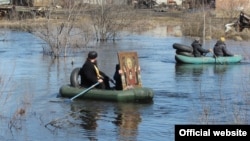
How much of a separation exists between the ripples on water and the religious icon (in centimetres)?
72

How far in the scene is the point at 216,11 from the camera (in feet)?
246

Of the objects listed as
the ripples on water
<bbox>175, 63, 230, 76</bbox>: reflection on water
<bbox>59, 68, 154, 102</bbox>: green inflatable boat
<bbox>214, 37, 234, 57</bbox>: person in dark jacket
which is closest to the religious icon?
Result: <bbox>59, 68, 154, 102</bbox>: green inflatable boat

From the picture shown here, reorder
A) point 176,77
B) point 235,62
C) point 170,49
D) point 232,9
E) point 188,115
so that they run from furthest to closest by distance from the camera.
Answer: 1. point 232,9
2. point 170,49
3. point 235,62
4. point 176,77
5. point 188,115

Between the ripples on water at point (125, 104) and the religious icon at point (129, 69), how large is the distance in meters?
0.72

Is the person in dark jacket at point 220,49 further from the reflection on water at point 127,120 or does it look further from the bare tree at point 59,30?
the reflection on water at point 127,120

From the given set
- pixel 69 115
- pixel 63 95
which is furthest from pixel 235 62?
pixel 69 115

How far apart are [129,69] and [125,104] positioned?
1065 millimetres

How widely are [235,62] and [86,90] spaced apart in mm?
12943

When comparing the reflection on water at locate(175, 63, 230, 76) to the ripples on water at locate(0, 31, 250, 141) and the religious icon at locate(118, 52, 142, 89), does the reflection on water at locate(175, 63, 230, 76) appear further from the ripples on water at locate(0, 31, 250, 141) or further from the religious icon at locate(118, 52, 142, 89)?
the religious icon at locate(118, 52, 142, 89)

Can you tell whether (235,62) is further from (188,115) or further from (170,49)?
(188,115)

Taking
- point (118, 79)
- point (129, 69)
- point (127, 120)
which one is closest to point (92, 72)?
point (118, 79)

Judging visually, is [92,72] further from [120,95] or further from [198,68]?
[198,68]

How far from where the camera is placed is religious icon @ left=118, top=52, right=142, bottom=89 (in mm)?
17359

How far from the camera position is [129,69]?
57.6ft
